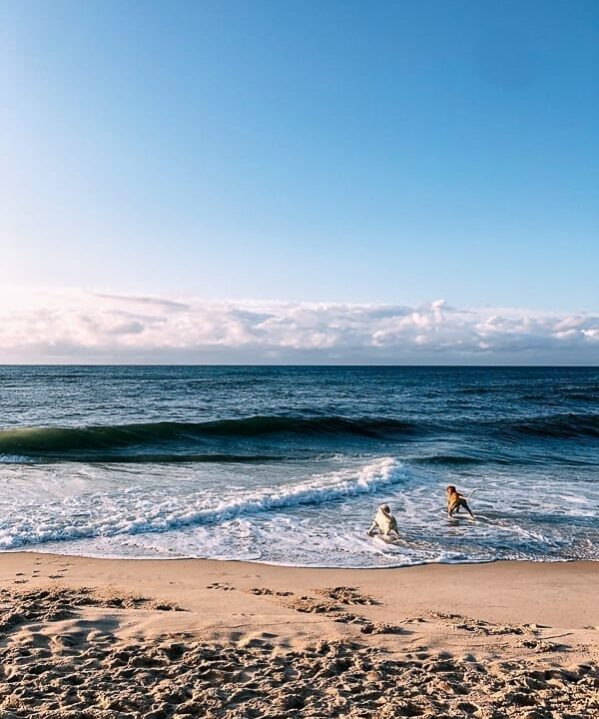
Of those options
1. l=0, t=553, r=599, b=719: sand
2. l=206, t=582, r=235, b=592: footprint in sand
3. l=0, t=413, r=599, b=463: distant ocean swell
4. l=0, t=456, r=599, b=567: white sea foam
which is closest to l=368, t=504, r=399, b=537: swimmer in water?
l=0, t=456, r=599, b=567: white sea foam

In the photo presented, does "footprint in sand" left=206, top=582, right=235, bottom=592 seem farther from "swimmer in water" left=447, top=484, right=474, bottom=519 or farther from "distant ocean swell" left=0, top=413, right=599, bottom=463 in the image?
"distant ocean swell" left=0, top=413, right=599, bottom=463

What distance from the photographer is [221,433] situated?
2600 centimetres

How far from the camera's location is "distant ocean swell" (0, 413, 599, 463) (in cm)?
2008

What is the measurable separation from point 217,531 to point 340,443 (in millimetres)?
14789

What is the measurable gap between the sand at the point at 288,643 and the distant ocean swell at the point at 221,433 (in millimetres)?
11769

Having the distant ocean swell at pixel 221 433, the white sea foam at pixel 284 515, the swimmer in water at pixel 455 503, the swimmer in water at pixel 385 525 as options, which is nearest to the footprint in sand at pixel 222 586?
the white sea foam at pixel 284 515

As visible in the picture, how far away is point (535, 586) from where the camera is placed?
7.88m

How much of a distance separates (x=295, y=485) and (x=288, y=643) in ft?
30.1

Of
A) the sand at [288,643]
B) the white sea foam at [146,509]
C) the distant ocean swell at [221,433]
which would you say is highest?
the sand at [288,643]

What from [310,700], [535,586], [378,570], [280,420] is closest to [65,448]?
[280,420]

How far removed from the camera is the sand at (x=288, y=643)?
162 inches

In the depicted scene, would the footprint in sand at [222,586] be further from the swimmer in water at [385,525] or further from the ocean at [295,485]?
the swimmer in water at [385,525]

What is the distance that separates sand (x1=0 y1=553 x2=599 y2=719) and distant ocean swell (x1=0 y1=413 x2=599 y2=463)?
1177 centimetres

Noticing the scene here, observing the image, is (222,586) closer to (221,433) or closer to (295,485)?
(295,485)
